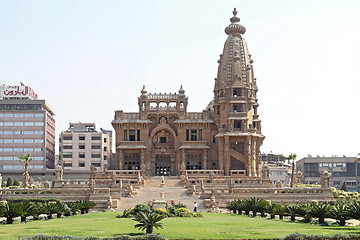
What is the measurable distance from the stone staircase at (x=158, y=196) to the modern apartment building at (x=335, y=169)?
2567 inches

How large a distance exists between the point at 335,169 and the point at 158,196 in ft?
263

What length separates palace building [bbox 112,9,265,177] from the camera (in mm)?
90500

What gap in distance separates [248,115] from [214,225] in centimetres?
5501

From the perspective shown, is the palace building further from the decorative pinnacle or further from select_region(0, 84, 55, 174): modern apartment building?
select_region(0, 84, 55, 174): modern apartment building

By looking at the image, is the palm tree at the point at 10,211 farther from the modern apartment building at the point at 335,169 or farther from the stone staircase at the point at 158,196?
the modern apartment building at the point at 335,169

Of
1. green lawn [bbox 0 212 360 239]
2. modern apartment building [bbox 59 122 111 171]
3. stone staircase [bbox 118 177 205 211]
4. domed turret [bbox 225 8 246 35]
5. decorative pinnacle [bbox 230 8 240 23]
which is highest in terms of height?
decorative pinnacle [bbox 230 8 240 23]

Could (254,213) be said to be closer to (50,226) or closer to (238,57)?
(50,226)

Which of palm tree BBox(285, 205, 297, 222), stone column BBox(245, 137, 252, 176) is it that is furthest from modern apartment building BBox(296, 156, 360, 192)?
palm tree BBox(285, 205, 297, 222)

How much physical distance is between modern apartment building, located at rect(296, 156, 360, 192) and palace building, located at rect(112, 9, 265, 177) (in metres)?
48.6

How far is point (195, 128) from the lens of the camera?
9231 centimetres

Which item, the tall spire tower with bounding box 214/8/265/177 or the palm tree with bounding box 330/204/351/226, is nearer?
the palm tree with bounding box 330/204/351/226

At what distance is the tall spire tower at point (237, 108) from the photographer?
292 ft

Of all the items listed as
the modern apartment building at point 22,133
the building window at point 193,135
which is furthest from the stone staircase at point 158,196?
the modern apartment building at point 22,133

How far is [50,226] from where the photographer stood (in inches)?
1478
